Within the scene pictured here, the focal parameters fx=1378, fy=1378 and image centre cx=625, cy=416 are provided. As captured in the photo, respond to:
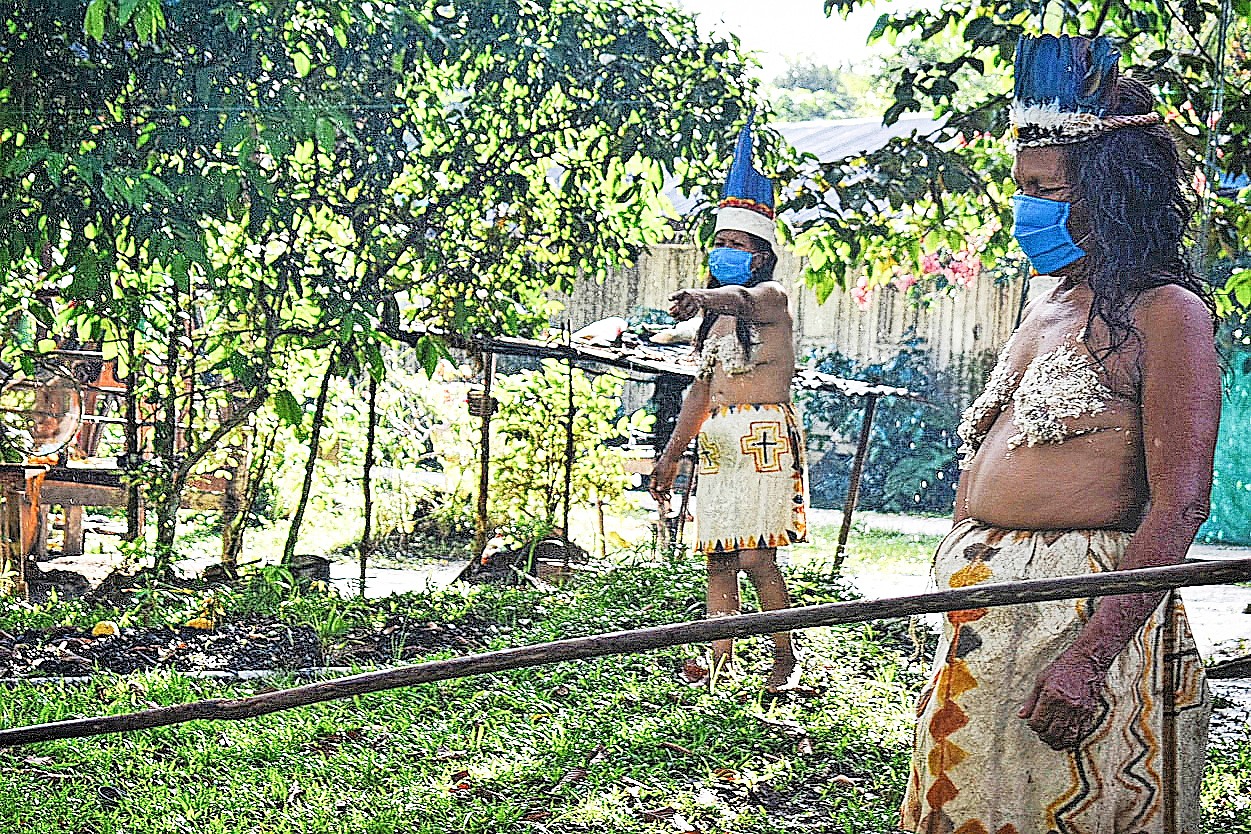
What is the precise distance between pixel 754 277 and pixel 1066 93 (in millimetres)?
2487

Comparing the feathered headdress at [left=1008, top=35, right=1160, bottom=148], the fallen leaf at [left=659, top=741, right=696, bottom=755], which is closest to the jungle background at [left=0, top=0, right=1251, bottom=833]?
the fallen leaf at [left=659, top=741, right=696, bottom=755]

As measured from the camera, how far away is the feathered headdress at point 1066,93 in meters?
2.26

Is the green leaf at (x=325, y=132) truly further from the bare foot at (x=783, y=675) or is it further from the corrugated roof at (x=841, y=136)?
the corrugated roof at (x=841, y=136)

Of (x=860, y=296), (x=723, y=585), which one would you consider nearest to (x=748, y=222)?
(x=723, y=585)

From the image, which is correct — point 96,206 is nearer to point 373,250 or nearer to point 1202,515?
point 373,250

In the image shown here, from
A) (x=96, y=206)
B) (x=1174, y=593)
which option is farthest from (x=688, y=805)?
(x=96, y=206)

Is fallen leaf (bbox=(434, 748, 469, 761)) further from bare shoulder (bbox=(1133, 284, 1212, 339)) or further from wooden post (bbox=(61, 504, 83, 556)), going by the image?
wooden post (bbox=(61, 504, 83, 556))

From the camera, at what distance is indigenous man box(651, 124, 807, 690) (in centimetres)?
470

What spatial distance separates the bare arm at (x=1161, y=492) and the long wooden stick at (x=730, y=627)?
45 centimetres

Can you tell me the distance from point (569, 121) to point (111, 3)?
2.90 metres

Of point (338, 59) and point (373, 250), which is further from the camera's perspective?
point (373, 250)

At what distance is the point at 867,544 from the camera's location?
9.87 metres

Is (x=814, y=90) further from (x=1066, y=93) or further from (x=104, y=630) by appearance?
(x=1066, y=93)

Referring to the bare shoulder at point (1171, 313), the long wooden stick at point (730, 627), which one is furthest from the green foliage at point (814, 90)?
the long wooden stick at point (730, 627)
